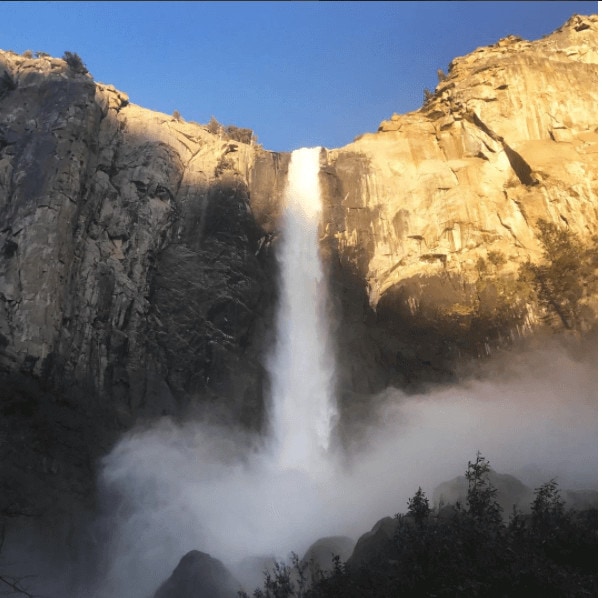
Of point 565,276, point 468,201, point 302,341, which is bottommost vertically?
point 302,341

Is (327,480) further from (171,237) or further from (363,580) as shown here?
(171,237)

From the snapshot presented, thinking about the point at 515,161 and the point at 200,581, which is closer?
the point at 200,581

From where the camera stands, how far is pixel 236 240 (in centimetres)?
3603

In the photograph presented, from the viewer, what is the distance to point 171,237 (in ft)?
114

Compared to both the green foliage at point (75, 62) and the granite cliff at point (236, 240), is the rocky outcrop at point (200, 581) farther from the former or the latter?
the green foliage at point (75, 62)

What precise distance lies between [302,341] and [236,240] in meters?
7.10

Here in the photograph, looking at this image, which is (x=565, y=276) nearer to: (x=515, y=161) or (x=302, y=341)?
(x=515, y=161)

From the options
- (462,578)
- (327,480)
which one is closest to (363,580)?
(462,578)

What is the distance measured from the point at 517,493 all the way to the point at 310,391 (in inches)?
521

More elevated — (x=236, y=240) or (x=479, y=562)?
(x=236, y=240)

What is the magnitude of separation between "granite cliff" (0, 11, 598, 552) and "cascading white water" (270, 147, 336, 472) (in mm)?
894

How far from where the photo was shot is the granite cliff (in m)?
28.1

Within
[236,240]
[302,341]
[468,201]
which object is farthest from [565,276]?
[236,240]

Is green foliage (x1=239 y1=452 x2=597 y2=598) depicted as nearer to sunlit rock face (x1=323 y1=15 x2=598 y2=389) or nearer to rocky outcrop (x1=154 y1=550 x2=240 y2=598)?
rocky outcrop (x1=154 y1=550 x2=240 y2=598)
